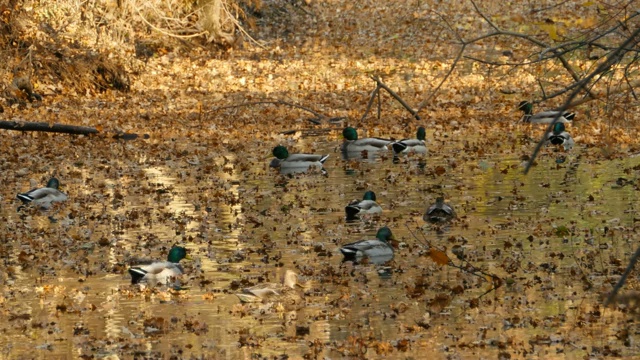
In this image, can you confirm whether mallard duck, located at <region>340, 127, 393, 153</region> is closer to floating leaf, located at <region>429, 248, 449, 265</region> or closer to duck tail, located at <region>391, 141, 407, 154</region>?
duck tail, located at <region>391, 141, 407, 154</region>

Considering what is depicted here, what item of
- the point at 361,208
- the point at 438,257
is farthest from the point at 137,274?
the point at 361,208

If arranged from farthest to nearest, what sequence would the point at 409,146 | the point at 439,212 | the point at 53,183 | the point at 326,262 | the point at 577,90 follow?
1. the point at 409,146
2. the point at 53,183
3. the point at 439,212
4. the point at 326,262
5. the point at 577,90

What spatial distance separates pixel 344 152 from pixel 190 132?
11.2 ft

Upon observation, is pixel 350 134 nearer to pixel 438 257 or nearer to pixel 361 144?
pixel 361 144

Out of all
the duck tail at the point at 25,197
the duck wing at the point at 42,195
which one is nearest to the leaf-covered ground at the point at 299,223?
the duck wing at the point at 42,195

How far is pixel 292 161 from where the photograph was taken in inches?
625

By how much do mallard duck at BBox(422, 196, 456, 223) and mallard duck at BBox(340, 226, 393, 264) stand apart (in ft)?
5.09

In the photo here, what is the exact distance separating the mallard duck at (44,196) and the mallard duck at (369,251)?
→ 4.50 metres

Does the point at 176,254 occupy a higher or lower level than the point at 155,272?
higher

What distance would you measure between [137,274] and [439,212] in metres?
3.61

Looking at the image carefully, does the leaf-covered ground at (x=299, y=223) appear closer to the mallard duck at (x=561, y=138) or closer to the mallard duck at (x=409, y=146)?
the mallard duck at (x=561, y=138)

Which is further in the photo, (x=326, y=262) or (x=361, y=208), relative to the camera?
(x=361, y=208)

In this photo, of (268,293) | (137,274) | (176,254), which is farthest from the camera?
(176,254)

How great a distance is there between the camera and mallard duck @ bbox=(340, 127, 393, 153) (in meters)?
17.2
